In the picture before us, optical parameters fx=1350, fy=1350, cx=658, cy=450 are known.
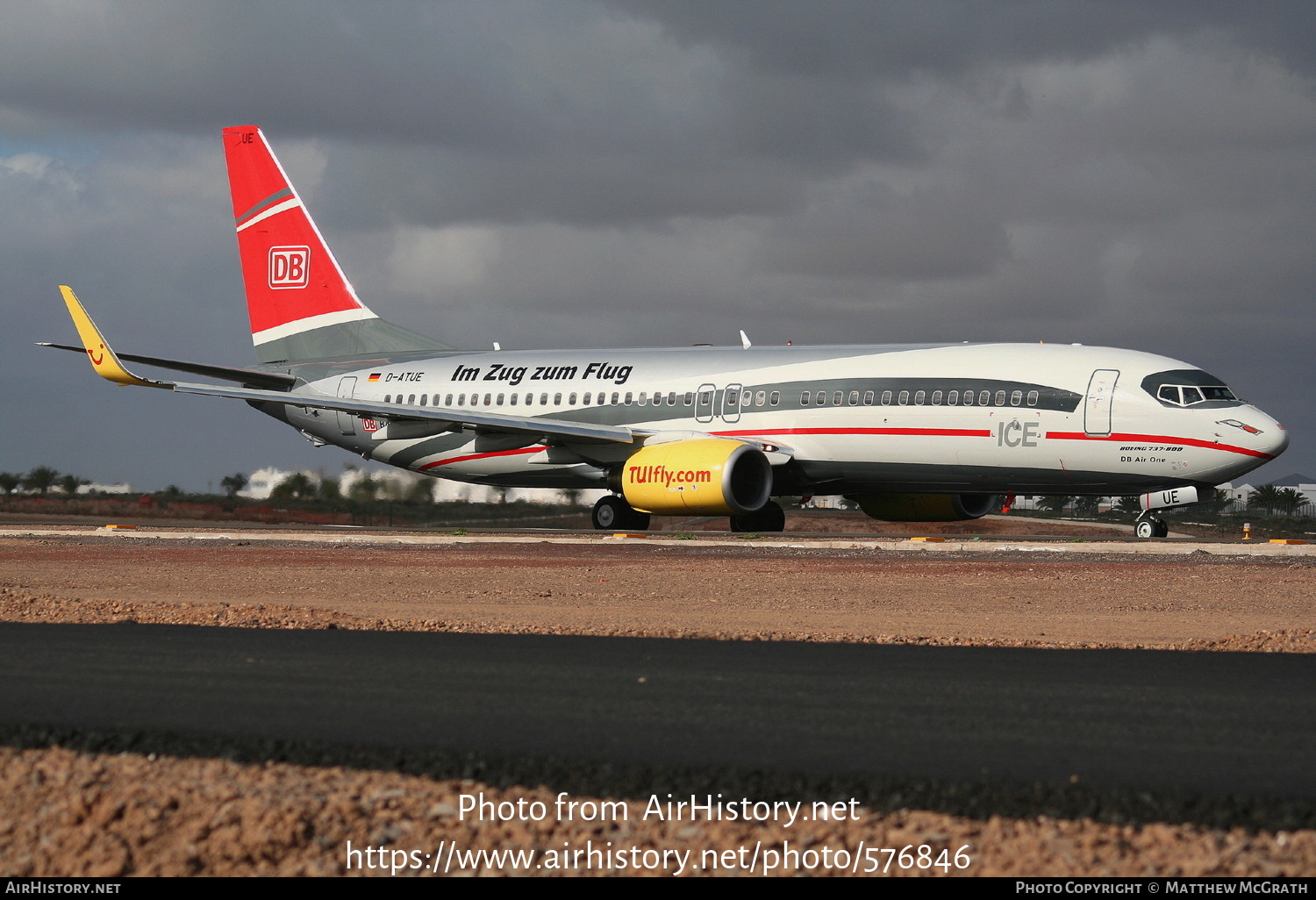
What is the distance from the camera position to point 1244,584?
51.0ft

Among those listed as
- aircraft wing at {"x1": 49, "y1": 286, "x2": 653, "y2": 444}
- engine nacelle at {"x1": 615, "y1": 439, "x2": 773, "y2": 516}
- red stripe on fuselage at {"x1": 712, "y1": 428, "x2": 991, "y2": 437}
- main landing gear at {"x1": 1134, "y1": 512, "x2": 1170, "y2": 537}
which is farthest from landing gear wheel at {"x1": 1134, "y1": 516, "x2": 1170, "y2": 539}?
aircraft wing at {"x1": 49, "y1": 286, "x2": 653, "y2": 444}

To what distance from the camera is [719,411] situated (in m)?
27.9

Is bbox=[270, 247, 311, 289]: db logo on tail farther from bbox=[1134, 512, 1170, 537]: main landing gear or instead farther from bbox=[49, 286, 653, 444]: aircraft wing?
bbox=[1134, 512, 1170, 537]: main landing gear

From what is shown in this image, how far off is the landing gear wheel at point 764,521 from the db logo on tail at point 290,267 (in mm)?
13222

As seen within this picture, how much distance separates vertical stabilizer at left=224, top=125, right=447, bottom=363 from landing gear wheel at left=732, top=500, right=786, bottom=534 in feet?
31.1

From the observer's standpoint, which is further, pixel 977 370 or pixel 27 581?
pixel 977 370

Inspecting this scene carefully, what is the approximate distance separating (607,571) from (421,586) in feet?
9.90

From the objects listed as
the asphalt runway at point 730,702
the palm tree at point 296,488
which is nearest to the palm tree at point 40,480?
the palm tree at point 296,488

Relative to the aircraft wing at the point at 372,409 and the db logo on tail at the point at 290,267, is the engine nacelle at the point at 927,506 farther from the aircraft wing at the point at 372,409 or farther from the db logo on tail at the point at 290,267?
the db logo on tail at the point at 290,267

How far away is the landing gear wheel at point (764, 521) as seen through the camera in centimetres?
3014

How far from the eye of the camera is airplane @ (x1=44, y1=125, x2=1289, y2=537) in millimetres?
23953

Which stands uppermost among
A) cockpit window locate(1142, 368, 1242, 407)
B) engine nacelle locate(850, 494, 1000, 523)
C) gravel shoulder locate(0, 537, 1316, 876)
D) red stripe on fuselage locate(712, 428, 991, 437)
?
cockpit window locate(1142, 368, 1242, 407)

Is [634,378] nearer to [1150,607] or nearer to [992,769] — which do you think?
[1150,607]

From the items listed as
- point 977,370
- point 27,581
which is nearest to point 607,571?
point 27,581
